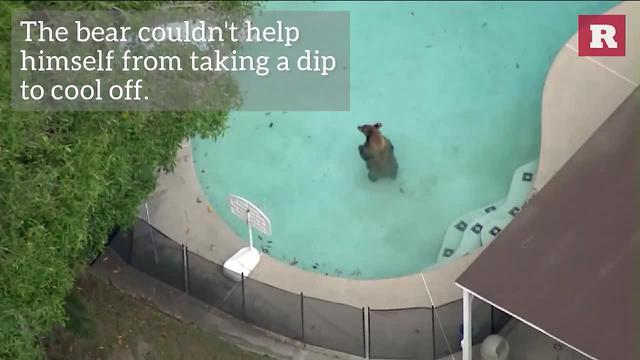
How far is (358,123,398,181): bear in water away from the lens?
51.3 feet

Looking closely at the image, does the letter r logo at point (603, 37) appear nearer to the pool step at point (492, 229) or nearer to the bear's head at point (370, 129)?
the pool step at point (492, 229)

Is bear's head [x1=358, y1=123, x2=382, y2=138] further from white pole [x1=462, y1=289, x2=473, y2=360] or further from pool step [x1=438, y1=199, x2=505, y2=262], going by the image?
white pole [x1=462, y1=289, x2=473, y2=360]

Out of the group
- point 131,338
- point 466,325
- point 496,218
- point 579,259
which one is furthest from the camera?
point 496,218

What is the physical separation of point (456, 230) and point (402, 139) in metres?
2.27

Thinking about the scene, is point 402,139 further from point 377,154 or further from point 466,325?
point 466,325

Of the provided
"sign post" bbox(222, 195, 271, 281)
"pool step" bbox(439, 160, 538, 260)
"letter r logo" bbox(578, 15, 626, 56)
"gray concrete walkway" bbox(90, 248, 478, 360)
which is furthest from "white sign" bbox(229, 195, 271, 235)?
"letter r logo" bbox(578, 15, 626, 56)

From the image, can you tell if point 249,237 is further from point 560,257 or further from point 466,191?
point 560,257

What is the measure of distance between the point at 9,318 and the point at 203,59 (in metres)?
4.71

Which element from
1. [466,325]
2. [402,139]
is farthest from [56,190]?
[402,139]

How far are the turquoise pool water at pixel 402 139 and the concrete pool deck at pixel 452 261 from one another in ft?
1.83

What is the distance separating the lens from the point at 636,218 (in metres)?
11.6

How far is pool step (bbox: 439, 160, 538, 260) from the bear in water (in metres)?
1.52

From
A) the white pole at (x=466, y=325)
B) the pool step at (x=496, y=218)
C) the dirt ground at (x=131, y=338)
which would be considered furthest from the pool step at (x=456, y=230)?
the dirt ground at (x=131, y=338)

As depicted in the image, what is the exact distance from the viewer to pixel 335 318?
13484 millimetres
